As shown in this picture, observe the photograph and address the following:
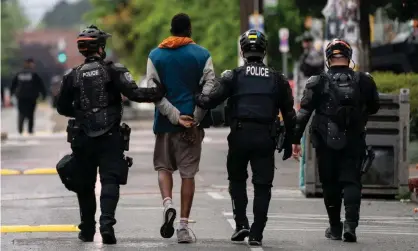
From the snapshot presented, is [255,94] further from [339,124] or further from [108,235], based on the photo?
[108,235]

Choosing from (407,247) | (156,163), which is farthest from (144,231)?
(407,247)

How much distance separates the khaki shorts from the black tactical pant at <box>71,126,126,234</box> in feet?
1.28

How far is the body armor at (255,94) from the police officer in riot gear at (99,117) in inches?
26.2

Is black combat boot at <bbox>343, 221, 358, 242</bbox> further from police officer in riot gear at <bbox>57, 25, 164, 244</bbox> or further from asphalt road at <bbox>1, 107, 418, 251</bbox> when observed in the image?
police officer in riot gear at <bbox>57, 25, 164, 244</bbox>

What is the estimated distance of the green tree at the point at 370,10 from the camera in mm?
24602

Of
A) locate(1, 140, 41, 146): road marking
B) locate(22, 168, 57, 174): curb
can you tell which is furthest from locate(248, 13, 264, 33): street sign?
locate(22, 168, 57, 174): curb

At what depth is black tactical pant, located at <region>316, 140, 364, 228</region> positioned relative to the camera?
11906 millimetres

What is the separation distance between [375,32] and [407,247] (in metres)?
39.0

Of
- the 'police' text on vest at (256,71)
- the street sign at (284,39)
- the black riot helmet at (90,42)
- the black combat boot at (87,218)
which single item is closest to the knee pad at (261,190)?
the 'police' text on vest at (256,71)

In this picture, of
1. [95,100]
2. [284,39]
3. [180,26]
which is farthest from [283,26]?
[95,100]

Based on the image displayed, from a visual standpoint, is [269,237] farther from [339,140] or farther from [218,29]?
[218,29]

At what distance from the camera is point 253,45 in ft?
37.8

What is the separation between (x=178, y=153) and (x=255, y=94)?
2.85 ft

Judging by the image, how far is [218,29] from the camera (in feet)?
157
